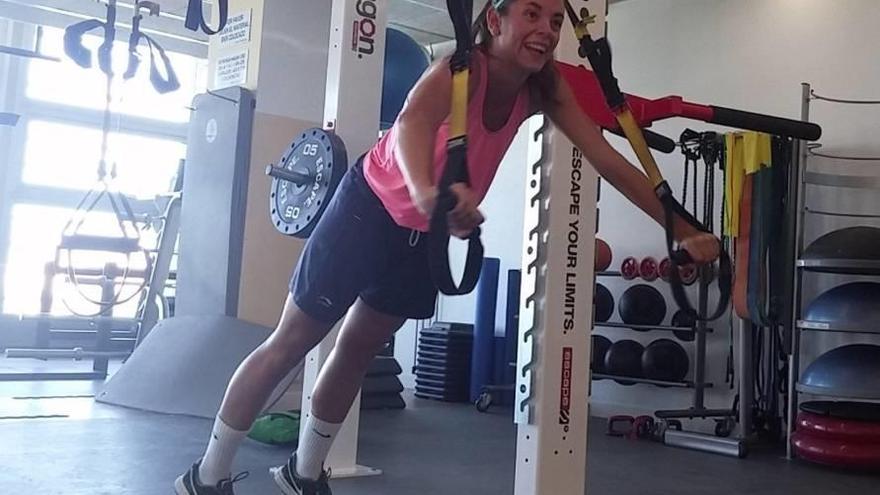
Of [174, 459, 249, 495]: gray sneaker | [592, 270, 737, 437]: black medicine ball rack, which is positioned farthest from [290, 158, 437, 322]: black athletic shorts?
[592, 270, 737, 437]: black medicine ball rack

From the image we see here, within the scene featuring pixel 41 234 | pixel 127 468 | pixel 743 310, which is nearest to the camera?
pixel 127 468

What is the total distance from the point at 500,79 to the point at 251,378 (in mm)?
877

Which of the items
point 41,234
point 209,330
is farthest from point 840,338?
point 41,234

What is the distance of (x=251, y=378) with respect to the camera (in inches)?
77.7

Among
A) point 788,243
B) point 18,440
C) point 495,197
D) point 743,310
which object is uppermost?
point 495,197

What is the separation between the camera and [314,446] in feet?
7.18

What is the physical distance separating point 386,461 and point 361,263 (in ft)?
5.72

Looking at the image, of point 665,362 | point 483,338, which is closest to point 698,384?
point 665,362

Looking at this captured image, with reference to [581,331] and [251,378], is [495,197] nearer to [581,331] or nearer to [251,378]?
[581,331]

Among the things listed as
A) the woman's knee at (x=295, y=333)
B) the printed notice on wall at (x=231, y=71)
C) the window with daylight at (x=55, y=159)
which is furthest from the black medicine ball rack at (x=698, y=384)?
the window with daylight at (x=55, y=159)

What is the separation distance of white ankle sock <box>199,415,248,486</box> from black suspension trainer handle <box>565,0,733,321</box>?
3.48 ft

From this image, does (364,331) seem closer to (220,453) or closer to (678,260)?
(220,453)

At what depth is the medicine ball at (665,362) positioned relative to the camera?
5.00m

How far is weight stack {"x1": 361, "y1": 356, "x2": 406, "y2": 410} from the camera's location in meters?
5.12
